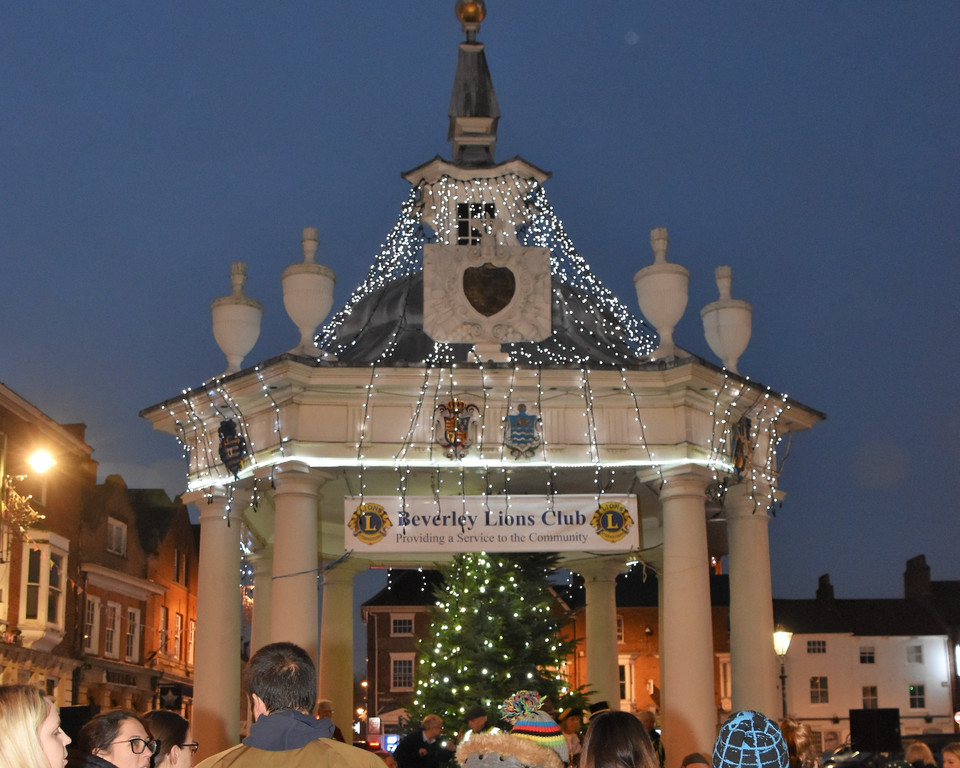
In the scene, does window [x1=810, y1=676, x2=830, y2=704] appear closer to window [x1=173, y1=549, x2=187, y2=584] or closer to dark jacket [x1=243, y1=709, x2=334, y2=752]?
window [x1=173, y1=549, x2=187, y2=584]

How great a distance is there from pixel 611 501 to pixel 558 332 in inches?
133

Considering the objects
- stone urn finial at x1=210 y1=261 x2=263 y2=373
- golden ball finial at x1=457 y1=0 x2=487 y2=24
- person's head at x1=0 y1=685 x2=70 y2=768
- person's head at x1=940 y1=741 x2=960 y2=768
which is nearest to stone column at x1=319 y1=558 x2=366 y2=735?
stone urn finial at x1=210 y1=261 x2=263 y2=373

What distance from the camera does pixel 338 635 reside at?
88.6 ft

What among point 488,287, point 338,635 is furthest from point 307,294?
point 338,635

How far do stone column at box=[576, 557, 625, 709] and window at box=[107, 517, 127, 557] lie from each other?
23.9 meters

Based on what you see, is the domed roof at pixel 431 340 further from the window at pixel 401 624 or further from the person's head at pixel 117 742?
the window at pixel 401 624

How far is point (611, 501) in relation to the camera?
62.8ft

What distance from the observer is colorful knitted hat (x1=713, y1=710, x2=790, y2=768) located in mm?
4789

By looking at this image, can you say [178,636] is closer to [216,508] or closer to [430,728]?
[216,508]

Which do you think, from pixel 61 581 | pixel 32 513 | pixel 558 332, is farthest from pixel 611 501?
pixel 61 581

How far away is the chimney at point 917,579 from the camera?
71.2 metres

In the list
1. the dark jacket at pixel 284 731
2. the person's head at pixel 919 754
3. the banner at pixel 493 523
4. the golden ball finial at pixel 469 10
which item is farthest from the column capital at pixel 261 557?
the dark jacket at pixel 284 731

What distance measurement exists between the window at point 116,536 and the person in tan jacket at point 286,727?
139ft

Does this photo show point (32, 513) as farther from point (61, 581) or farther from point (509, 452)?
point (509, 452)
